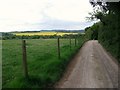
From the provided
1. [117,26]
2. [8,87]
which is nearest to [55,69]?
[8,87]

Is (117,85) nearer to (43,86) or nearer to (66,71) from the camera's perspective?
(43,86)

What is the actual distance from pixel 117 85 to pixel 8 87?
4.70m

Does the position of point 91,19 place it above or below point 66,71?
above

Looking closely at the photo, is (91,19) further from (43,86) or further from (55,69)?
(43,86)

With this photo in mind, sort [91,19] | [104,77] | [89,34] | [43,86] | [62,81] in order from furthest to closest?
[89,34] → [91,19] → [104,77] → [62,81] → [43,86]

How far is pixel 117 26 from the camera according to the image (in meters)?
23.7

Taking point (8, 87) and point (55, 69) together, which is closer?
point (8, 87)

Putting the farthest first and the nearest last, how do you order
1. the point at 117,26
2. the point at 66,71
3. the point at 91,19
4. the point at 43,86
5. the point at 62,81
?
the point at 91,19
the point at 117,26
the point at 66,71
the point at 62,81
the point at 43,86

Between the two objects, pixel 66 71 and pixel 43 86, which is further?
pixel 66 71

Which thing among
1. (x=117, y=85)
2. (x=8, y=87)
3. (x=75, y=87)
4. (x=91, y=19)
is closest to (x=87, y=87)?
(x=75, y=87)

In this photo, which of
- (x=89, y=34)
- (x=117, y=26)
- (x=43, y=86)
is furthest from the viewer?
(x=89, y=34)

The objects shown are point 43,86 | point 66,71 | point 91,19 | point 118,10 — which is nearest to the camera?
point 43,86

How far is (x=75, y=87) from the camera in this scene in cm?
1177

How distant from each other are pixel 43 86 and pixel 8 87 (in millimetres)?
1567
